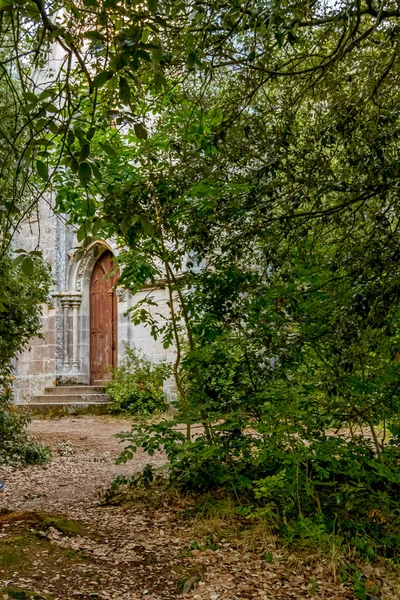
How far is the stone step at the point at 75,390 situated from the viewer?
38.2 ft

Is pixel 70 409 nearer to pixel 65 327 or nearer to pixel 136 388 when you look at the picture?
pixel 136 388

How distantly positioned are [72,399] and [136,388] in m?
1.50

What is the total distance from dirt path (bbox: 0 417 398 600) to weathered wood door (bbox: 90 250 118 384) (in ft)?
26.8

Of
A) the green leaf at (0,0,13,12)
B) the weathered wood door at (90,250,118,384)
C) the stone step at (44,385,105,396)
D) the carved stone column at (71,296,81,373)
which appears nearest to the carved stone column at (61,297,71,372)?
the carved stone column at (71,296,81,373)

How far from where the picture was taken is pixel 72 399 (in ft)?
36.7

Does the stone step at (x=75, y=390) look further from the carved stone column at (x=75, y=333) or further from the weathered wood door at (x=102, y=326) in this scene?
the weathered wood door at (x=102, y=326)

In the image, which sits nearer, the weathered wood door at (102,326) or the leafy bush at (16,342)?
the leafy bush at (16,342)

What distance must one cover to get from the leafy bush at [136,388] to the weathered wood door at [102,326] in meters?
1.17

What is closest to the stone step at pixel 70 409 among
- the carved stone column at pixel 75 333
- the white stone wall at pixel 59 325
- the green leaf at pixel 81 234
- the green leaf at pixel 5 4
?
the white stone wall at pixel 59 325

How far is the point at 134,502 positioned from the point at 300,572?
5.26 ft

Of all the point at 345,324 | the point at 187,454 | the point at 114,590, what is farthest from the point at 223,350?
the point at 114,590

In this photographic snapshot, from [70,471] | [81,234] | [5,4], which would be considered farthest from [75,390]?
[5,4]

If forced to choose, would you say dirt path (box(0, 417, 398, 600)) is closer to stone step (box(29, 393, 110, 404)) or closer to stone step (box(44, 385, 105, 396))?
stone step (box(29, 393, 110, 404))

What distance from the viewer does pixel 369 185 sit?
3.23 metres
